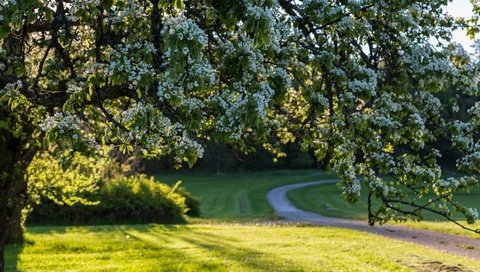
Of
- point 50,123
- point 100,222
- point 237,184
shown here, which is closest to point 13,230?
point 100,222

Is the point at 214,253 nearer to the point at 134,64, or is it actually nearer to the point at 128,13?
the point at 128,13

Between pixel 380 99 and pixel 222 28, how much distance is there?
2.05m

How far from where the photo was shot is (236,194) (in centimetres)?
5888

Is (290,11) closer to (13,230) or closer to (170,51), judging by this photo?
(170,51)

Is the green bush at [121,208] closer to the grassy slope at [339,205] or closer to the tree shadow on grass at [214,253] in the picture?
the tree shadow on grass at [214,253]

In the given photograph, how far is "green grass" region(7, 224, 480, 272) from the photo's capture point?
14961mm

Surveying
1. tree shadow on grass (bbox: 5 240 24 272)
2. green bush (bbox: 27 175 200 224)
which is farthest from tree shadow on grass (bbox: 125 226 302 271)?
green bush (bbox: 27 175 200 224)

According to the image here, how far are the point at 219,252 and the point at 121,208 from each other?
16.0 meters

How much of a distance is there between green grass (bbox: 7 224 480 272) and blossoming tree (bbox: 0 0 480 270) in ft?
24.7

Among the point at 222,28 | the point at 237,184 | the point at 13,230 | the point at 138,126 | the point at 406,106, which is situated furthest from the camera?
the point at 237,184

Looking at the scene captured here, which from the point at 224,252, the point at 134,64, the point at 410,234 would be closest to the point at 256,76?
the point at 134,64

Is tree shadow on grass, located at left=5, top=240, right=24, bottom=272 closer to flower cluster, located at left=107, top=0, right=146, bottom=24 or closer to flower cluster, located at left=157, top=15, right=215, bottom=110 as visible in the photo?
flower cluster, located at left=107, top=0, right=146, bottom=24

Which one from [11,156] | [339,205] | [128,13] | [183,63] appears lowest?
[339,205]

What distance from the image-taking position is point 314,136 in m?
7.29
